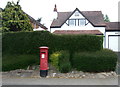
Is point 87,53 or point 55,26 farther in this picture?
point 55,26

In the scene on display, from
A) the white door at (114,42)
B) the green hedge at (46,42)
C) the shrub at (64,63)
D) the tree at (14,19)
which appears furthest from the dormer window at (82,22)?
the shrub at (64,63)

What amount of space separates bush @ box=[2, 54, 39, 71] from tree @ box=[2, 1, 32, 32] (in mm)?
4988

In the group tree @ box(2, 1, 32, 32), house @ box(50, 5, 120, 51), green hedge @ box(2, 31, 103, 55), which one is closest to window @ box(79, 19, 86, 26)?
house @ box(50, 5, 120, 51)

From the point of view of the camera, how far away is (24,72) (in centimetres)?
894

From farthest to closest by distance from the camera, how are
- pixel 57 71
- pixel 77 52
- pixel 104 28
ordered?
pixel 104 28
pixel 77 52
pixel 57 71

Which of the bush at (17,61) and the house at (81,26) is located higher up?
the house at (81,26)

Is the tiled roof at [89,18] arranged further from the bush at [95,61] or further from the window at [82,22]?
the bush at [95,61]

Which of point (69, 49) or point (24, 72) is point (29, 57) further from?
point (69, 49)

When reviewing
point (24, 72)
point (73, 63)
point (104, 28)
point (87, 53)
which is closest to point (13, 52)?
point (24, 72)

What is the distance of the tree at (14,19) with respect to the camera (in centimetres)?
1426

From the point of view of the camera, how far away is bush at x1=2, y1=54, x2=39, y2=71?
9.06 metres

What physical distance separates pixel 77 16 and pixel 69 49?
1434cm

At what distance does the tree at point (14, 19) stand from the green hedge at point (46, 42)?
166 inches

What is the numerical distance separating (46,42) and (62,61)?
6.14 ft
